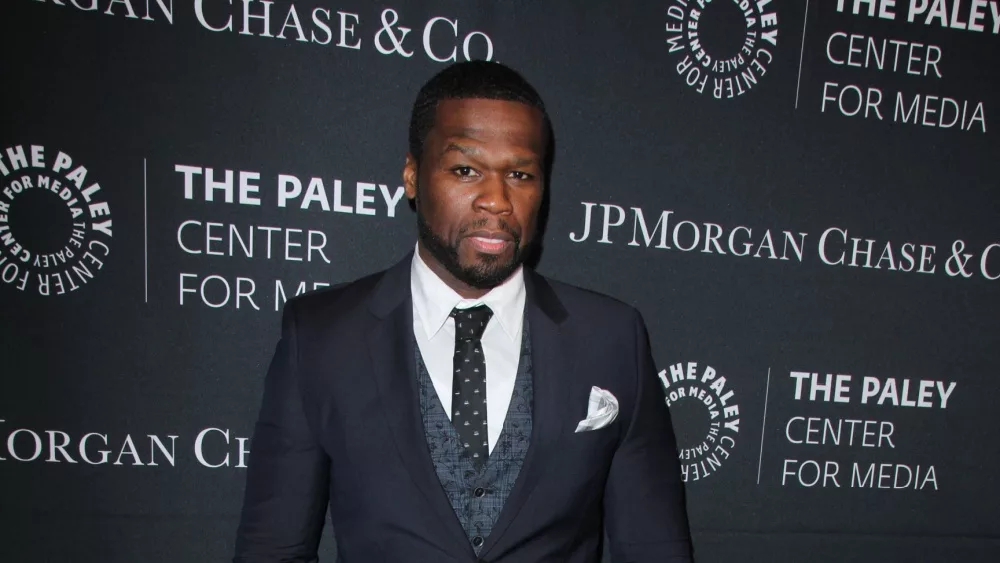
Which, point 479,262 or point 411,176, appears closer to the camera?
point 479,262

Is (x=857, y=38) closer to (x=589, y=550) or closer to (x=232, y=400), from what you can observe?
(x=589, y=550)

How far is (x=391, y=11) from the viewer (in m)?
1.29

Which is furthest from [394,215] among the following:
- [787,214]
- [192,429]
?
[787,214]

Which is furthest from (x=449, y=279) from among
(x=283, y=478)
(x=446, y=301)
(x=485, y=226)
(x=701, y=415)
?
(x=701, y=415)

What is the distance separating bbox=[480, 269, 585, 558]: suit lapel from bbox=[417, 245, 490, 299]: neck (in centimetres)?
10

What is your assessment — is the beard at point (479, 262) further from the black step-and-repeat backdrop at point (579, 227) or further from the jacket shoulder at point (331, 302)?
the black step-and-repeat backdrop at point (579, 227)

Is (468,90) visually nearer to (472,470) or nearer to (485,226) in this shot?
(485,226)

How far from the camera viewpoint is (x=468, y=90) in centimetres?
90

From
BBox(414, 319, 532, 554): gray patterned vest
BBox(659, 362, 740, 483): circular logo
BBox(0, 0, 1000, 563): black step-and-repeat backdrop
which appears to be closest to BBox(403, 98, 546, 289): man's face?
BBox(414, 319, 532, 554): gray patterned vest

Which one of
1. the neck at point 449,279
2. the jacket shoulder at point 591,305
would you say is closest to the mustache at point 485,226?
the neck at point 449,279

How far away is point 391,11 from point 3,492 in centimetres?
147

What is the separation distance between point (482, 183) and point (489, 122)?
10 centimetres

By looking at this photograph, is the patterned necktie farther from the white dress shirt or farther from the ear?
the ear

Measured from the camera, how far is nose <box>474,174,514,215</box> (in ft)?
2.85
